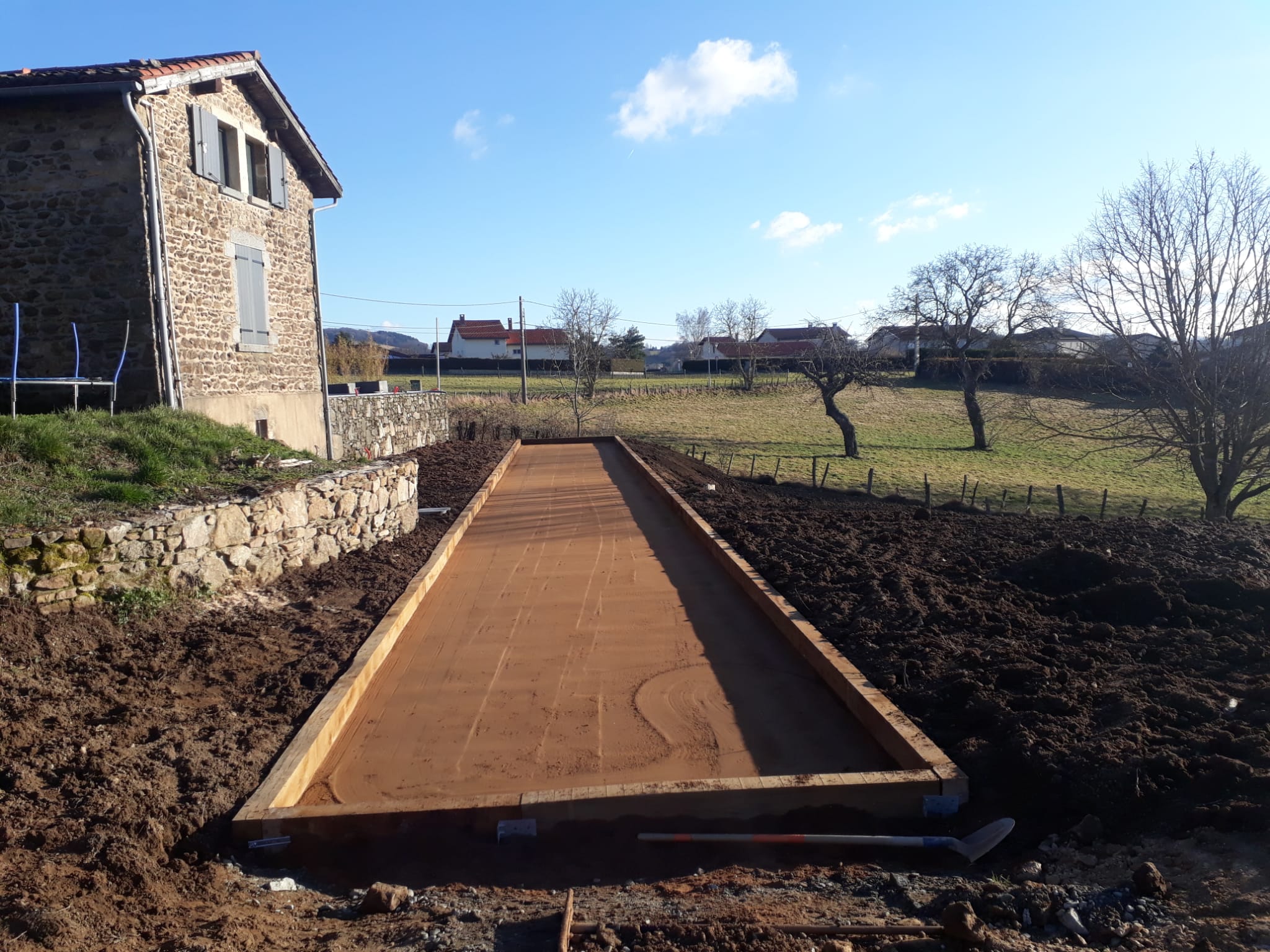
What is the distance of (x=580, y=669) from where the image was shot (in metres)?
6.28

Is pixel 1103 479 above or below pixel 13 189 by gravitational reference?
below

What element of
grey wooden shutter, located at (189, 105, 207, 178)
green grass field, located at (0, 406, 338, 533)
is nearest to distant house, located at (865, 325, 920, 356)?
grey wooden shutter, located at (189, 105, 207, 178)

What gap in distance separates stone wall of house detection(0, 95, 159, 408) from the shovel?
33.7 ft

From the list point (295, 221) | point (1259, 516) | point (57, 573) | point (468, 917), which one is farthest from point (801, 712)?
point (1259, 516)

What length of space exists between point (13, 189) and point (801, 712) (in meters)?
11.8

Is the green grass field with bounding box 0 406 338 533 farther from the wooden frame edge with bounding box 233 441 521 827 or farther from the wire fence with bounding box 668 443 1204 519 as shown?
the wire fence with bounding box 668 443 1204 519

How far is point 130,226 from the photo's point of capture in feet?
36.9

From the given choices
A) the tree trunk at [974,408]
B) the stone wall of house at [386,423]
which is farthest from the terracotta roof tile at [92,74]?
the tree trunk at [974,408]

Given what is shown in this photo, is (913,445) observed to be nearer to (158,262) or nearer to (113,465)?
(158,262)

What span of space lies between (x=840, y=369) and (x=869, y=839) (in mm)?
27211

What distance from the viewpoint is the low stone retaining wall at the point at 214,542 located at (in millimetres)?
5773

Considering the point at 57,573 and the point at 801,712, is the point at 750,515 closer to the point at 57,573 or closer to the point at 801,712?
the point at 801,712

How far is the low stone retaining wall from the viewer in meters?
5.77

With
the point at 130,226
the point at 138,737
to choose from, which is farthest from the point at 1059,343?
the point at 138,737
